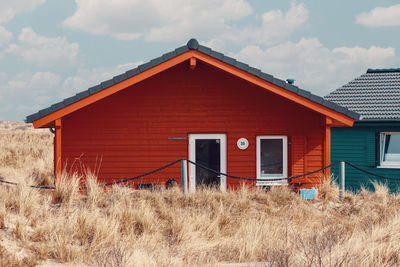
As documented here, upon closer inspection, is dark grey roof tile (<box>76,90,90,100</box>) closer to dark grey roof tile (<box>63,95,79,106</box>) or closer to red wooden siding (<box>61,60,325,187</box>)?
dark grey roof tile (<box>63,95,79,106</box>)

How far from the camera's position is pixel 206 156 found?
1443cm

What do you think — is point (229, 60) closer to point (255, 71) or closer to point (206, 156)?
point (255, 71)

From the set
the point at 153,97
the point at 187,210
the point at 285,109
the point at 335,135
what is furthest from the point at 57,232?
the point at 335,135

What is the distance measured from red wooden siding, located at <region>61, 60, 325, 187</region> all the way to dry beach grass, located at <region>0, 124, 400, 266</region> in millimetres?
2737

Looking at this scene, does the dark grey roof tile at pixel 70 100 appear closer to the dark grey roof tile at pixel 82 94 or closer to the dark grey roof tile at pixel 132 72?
the dark grey roof tile at pixel 82 94

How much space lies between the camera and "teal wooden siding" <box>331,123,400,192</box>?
1712 cm

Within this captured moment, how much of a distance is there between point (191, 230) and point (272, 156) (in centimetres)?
673

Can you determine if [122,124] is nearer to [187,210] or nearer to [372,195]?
[187,210]

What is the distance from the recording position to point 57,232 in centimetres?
787

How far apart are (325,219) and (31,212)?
6603 millimetres

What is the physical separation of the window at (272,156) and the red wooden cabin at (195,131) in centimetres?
3

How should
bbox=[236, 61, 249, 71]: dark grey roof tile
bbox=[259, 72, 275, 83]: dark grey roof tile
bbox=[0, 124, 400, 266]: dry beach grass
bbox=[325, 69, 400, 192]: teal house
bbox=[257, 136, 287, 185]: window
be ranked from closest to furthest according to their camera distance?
bbox=[0, 124, 400, 266]: dry beach grass, bbox=[236, 61, 249, 71]: dark grey roof tile, bbox=[259, 72, 275, 83]: dark grey roof tile, bbox=[257, 136, 287, 185]: window, bbox=[325, 69, 400, 192]: teal house

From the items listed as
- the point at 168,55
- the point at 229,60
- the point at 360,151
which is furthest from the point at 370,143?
the point at 168,55

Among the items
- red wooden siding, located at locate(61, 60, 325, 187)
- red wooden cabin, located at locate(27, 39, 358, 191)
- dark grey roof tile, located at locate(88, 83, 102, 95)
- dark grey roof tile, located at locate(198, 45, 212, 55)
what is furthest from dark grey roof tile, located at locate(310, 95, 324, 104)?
dark grey roof tile, located at locate(88, 83, 102, 95)
